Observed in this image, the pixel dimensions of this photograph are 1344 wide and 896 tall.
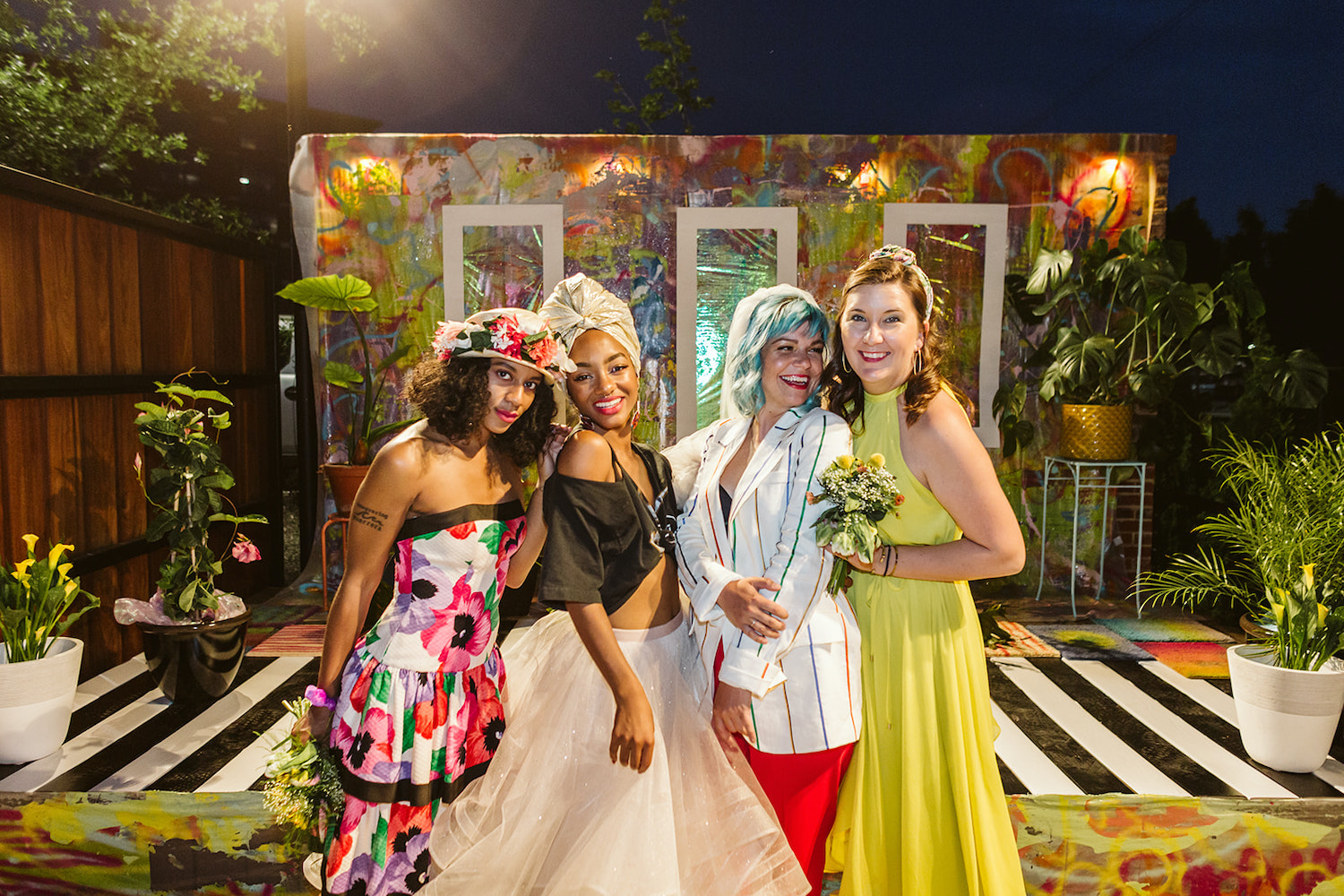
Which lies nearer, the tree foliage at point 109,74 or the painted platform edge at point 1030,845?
the painted platform edge at point 1030,845

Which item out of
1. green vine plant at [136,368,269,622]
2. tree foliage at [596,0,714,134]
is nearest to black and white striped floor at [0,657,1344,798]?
green vine plant at [136,368,269,622]

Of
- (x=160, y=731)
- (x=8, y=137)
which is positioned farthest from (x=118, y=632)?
(x=8, y=137)

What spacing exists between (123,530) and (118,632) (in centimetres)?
50

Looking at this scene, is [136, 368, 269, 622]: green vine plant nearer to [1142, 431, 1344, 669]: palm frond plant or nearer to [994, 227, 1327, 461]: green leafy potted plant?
[1142, 431, 1344, 669]: palm frond plant

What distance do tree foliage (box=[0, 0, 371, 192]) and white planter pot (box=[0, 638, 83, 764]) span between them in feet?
12.7

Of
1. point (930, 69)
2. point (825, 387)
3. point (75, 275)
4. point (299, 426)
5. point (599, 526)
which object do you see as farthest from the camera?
point (930, 69)

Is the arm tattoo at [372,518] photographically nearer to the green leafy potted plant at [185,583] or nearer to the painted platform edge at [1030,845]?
the painted platform edge at [1030,845]

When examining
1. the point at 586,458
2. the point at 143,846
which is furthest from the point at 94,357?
the point at 586,458

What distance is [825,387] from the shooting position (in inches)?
74.1

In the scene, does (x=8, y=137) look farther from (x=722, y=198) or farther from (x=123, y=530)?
(x=722, y=198)

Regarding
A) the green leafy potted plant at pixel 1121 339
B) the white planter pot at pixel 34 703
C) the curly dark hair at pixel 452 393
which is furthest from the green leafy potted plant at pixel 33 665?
the green leafy potted plant at pixel 1121 339

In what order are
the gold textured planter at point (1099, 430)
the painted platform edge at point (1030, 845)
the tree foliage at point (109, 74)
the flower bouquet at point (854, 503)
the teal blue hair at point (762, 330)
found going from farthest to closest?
1. the tree foliage at point (109, 74)
2. the gold textured planter at point (1099, 430)
3. the painted platform edge at point (1030, 845)
4. the teal blue hair at point (762, 330)
5. the flower bouquet at point (854, 503)

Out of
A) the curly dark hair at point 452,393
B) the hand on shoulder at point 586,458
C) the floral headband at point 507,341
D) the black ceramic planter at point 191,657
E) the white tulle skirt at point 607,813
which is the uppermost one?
the floral headband at point 507,341

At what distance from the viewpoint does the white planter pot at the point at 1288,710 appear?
2.61 meters
